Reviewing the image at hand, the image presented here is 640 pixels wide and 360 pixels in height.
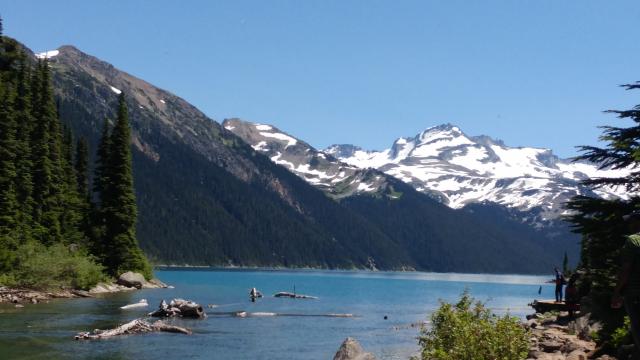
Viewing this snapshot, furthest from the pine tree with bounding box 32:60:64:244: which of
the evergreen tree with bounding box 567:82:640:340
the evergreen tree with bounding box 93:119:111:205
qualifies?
the evergreen tree with bounding box 567:82:640:340

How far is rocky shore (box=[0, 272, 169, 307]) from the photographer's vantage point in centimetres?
6506

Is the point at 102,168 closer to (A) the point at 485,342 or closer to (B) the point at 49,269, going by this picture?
(B) the point at 49,269

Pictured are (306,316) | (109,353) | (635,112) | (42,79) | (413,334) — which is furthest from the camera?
(42,79)

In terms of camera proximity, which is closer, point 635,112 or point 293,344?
point 635,112

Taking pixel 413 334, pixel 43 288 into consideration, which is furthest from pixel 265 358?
pixel 43 288

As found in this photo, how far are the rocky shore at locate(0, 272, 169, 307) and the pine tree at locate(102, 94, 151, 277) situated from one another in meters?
2.32

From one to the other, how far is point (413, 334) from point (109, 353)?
1029 inches

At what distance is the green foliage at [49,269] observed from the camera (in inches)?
2835

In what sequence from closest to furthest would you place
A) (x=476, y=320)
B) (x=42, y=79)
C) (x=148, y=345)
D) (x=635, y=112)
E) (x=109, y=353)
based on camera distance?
(x=476, y=320), (x=635, y=112), (x=109, y=353), (x=148, y=345), (x=42, y=79)

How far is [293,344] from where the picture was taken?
4547 centimetres

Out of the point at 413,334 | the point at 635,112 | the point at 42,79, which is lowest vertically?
the point at 413,334

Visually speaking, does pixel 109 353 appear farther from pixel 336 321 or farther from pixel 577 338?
pixel 336 321

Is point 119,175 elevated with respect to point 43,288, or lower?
elevated

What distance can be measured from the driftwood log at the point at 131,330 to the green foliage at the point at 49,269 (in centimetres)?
2826
